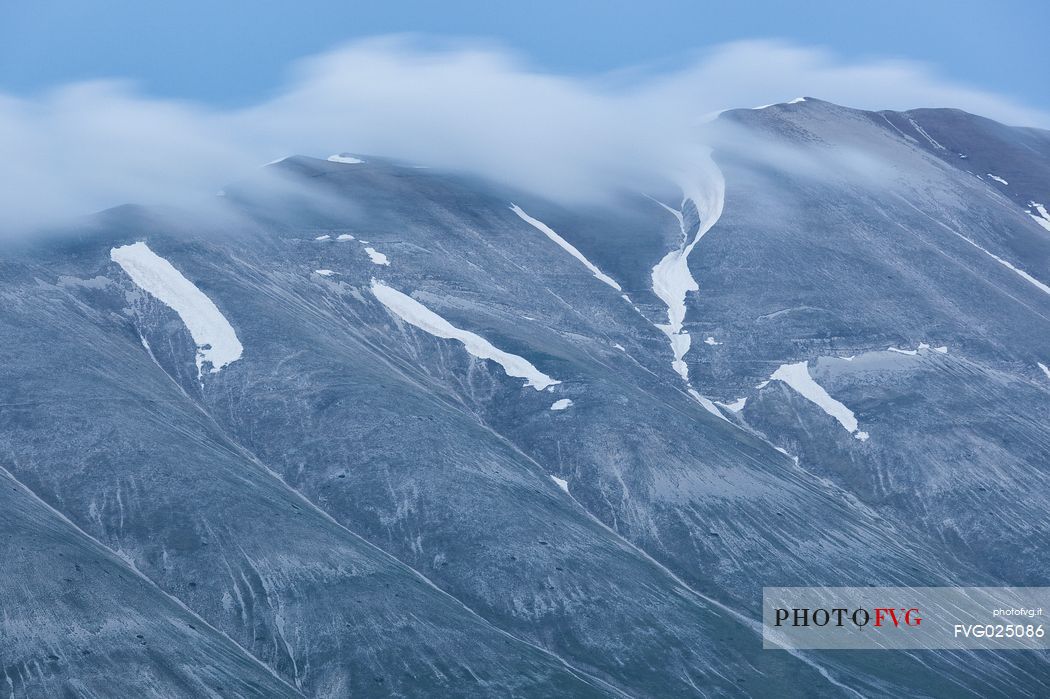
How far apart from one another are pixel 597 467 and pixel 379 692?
3243 cm

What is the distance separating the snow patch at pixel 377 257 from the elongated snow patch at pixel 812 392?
129 ft

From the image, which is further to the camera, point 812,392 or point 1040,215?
point 1040,215

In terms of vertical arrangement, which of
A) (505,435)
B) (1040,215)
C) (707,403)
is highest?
(1040,215)

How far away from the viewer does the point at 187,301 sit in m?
112

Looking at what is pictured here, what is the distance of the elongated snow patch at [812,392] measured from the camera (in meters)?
109

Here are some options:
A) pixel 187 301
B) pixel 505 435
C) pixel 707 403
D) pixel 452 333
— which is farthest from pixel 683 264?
pixel 187 301

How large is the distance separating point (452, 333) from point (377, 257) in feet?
51.3

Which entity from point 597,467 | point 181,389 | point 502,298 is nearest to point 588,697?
point 597,467

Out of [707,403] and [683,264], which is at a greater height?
[683,264]

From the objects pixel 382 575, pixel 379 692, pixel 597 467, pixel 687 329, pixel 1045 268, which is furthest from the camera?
pixel 1045 268

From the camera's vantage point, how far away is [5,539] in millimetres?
73875

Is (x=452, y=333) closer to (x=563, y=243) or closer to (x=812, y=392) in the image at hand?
(x=563, y=243)

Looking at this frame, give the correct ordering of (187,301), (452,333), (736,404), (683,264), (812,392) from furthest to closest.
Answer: (683,264) → (452,333) → (736,404) → (812,392) → (187,301)

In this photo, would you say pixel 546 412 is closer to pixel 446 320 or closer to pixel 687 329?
pixel 446 320
